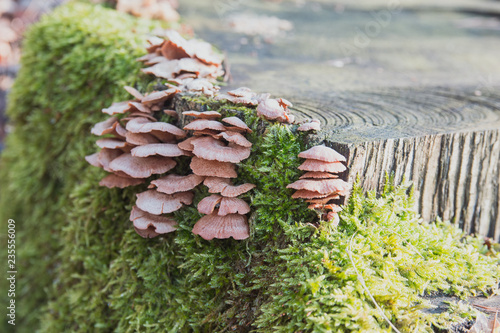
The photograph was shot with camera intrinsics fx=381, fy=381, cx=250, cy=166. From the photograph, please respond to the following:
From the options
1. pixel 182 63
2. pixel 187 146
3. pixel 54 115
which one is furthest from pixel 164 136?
pixel 54 115

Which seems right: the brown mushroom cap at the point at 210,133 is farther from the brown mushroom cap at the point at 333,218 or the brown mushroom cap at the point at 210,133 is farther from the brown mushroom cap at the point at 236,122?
the brown mushroom cap at the point at 333,218

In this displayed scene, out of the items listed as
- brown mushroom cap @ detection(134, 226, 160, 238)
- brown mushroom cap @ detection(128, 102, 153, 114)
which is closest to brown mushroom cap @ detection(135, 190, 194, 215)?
brown mushroom cap @ detection(134, 226, 160, 238)

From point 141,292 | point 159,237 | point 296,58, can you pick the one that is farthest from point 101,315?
point 296,58

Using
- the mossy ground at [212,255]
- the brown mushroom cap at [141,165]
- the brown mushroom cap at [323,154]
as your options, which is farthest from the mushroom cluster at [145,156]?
the brown mushroom cap at [323,154]

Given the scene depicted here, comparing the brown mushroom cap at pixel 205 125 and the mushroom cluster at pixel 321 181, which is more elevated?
the brown mushroom cap at pixel 205 125

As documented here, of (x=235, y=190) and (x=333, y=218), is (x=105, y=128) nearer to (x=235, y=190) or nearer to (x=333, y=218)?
(x=235, y=190)

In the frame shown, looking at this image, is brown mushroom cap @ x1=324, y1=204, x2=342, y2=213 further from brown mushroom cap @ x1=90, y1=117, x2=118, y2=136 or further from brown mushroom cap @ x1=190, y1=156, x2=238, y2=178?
brown mushroom cap @ x1=90, y1=117, x2=118, y2=136
